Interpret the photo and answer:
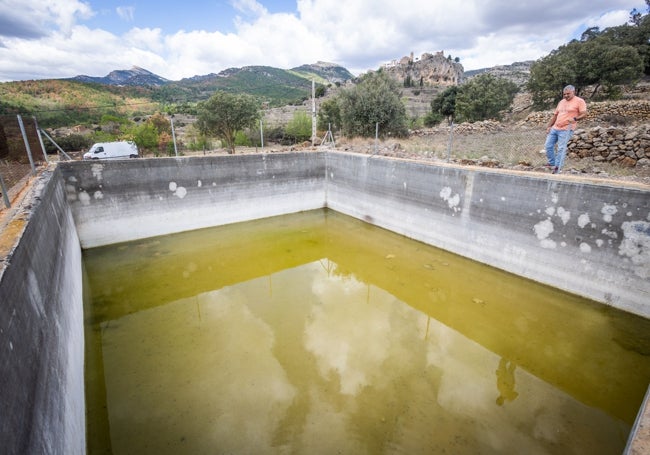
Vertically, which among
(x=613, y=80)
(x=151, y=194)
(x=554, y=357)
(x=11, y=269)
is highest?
(x=613, y=80)

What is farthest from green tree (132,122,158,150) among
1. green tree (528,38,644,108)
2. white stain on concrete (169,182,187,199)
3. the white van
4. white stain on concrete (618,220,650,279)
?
green tree (528,38,644,108)

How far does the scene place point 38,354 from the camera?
2131 millimetres

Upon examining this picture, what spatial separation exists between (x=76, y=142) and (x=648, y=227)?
20.1 metres

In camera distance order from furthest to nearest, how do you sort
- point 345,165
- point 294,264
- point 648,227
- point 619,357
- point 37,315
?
1. point 345,165
2. point 294,264
3. point 648,227
4. point 619,357
5. point 37,315

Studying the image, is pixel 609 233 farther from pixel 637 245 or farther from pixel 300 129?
pixel 300 129

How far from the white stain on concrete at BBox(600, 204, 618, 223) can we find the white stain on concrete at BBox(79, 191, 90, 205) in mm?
9978

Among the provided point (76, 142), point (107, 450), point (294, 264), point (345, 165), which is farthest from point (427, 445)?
point (76, 142)

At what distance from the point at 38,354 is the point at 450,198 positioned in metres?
6.92

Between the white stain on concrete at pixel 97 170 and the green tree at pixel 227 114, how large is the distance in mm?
9890

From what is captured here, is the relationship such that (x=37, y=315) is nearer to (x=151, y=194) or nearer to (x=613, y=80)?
(x=151, y=194)

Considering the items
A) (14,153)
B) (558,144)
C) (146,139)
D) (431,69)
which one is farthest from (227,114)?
(431,69)

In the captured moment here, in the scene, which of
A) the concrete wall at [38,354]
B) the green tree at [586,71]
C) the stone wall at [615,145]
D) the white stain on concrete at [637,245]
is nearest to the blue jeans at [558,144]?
the white stain on concrete at [637,245]

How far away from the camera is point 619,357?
4094mm

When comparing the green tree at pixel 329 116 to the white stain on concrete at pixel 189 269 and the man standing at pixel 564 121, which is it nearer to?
the man standing at pixel 564 121
